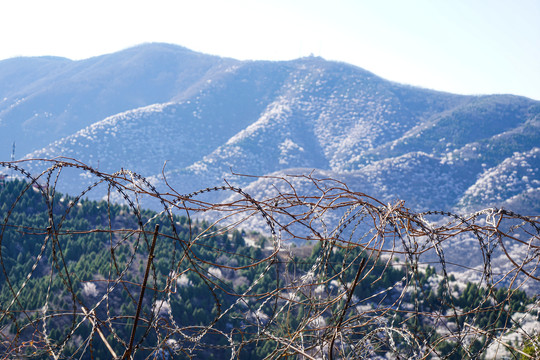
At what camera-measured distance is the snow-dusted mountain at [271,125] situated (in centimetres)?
6525

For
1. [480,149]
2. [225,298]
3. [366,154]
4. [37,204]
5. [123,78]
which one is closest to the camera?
[225,298]

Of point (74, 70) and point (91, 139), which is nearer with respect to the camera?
point (91, 139)

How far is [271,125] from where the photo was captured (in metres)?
88.8

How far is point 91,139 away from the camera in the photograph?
78.6 metres

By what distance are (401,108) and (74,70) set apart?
76.0 m

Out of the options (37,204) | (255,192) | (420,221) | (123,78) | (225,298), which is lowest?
(255,192)

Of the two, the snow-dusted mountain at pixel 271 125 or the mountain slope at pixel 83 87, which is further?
the mountain slope at pixel 83 87

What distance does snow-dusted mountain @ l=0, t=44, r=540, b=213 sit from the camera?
65250 mm

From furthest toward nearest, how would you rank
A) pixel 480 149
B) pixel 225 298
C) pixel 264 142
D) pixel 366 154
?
1. pixel 264 142
2. pixel 366 154
3. pixel 480 149
4. pixel 225 298

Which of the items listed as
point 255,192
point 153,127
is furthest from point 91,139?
point 255,192

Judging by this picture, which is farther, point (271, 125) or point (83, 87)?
point (83, 87)

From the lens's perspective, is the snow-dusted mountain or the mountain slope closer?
the snow-dusted mountain

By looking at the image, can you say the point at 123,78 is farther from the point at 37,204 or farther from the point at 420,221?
the point at 420,221

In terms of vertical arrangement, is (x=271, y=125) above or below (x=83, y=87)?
below
